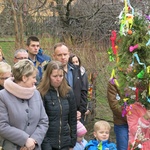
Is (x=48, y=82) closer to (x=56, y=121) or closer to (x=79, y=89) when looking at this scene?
(x=56, y=121)

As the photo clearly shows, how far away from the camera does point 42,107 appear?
13.0ft

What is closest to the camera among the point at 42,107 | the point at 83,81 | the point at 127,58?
the point at 127,58

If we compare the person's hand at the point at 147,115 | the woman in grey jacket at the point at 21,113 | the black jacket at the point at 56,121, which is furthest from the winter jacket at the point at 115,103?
the woman in grey jacket at the point at 21,113

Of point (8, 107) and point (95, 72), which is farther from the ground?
point (8, 107)

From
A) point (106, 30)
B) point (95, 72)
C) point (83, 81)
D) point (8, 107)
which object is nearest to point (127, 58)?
point (8, 107)

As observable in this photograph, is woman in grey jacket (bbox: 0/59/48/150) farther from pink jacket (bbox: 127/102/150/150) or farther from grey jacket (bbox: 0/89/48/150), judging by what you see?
pink jacket (bbox: 127/102/150/150)

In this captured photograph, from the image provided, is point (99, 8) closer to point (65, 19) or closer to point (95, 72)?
point (65, 19)

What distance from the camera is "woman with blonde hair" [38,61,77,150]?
4137mm

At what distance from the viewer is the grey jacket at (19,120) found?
3.66 metres

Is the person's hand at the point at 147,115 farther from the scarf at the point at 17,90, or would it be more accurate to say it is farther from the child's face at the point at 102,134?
the scarf at the point at 17,90

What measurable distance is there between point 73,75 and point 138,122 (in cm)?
141

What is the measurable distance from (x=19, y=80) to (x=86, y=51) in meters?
4.27

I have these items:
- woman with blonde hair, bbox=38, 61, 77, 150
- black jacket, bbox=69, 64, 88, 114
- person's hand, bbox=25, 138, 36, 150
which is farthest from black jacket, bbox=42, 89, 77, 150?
black jacket, bbox=69, 64, 88, 114

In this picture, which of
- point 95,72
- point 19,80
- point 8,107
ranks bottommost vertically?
point 95,72
